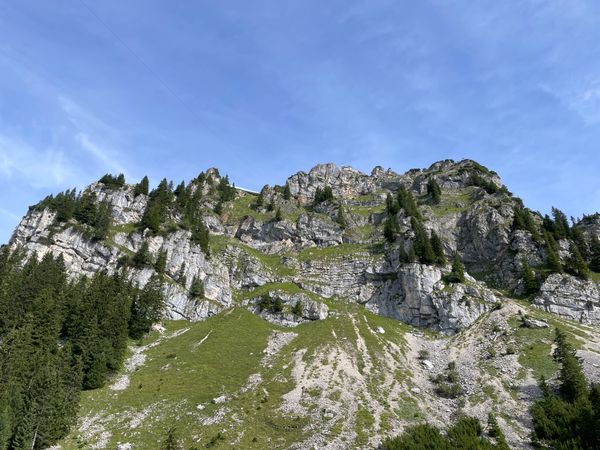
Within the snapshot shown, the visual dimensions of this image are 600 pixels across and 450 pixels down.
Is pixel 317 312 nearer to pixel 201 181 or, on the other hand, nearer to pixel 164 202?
pixel 164 202

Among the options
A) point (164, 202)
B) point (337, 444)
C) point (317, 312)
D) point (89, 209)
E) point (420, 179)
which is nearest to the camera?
point (337, 444)

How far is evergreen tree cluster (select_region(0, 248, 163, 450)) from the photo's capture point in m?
46.7

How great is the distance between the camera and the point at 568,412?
4916 cm

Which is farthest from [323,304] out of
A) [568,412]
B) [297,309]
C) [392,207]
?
[392,207]

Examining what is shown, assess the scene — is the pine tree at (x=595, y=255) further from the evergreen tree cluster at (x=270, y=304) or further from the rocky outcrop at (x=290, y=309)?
the evergreen tree cluster at (x=270, y=304)

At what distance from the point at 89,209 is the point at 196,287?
4370cm

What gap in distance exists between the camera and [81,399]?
56.6 m

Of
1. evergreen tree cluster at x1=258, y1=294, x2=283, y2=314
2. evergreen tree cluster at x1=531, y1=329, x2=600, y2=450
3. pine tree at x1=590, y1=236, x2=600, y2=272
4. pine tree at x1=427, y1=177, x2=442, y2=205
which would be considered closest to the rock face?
evergreen tree cluster at x1=258, y1=294, x2=283, y2=314

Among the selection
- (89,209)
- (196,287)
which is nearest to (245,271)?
(196,287)

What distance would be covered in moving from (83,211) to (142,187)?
27620mm

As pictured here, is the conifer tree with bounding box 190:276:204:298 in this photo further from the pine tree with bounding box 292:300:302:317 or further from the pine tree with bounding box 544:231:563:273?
the pine tree with bounding box 544:231:563:273

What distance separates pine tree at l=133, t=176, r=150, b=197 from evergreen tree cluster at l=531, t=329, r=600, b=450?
423ft

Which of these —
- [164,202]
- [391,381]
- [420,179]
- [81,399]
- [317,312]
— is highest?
[420,179]

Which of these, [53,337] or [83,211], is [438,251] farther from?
[83,211]
